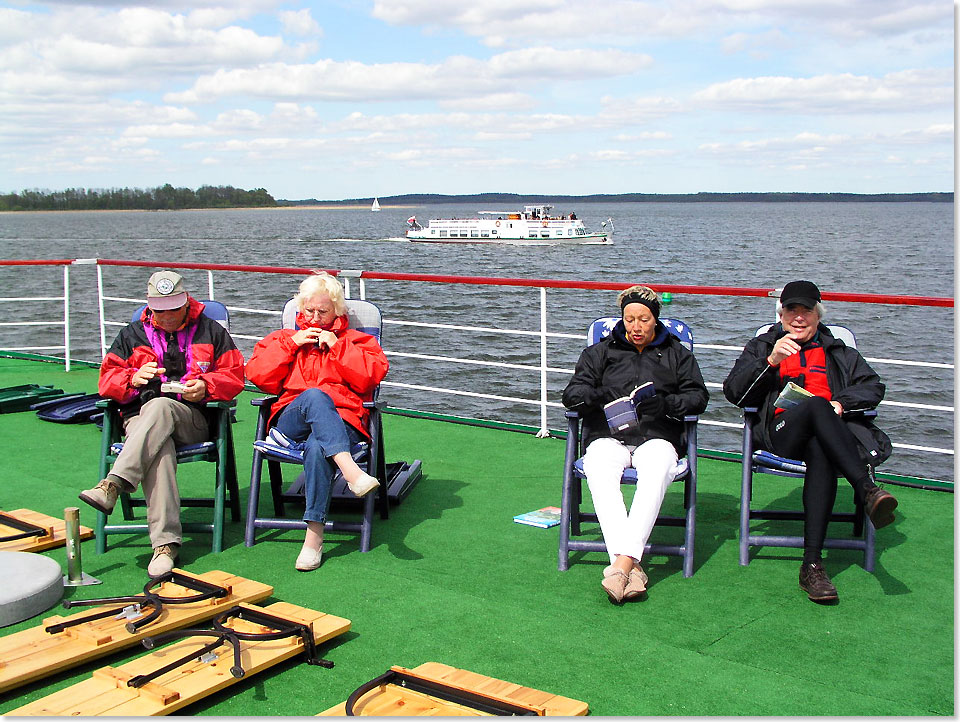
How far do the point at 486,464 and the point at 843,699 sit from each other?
3.03 meters

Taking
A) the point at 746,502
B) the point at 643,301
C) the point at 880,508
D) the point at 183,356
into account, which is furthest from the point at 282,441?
the point at 880,508

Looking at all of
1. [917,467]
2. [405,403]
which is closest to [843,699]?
[917,467]

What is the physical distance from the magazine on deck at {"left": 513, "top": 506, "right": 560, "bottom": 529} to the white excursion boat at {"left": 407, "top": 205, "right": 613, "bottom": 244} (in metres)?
68.2

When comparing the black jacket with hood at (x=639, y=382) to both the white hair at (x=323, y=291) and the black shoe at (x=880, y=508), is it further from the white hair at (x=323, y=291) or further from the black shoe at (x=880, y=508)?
the white hair at (x=323, y=291)

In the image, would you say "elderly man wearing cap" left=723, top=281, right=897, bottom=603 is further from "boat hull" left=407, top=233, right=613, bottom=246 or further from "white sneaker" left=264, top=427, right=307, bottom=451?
"boat hull" left=407, top=233, right=613, bottom=246

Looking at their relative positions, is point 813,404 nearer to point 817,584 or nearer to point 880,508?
point 880,508

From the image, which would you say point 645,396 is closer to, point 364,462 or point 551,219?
point 364,462

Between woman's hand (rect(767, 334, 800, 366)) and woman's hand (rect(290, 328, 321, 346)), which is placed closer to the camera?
woman's hand (rect(767, 334, 800, 366))

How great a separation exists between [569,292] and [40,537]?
31137 mm

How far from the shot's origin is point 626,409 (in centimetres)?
401

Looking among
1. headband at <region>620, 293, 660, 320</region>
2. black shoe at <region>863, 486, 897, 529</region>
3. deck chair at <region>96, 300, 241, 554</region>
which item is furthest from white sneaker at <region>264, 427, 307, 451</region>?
black shoe at <region>863, 486, 897, 529</region>

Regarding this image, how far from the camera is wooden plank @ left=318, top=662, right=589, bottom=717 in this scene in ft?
8.96

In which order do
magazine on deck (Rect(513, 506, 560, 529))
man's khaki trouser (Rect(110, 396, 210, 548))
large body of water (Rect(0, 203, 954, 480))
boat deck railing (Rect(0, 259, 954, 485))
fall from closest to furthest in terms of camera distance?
man's khaki trouser (Rect(110, 396, 210, 548)) < magazine on deck (Rect(513, 506, 560, 529)) < boat deck railing (Rect(0, 259, 954, 485)) < large body of water (Rect(0, 203, 954, 480))

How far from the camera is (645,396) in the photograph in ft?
13.3
